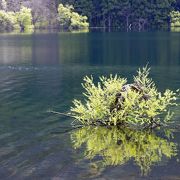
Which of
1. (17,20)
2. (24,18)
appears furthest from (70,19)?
(17,20)

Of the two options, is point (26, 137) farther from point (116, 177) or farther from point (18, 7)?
point (18, 7)

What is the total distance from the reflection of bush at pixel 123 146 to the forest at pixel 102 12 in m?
139

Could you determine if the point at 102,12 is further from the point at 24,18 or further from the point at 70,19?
the point at 24,18

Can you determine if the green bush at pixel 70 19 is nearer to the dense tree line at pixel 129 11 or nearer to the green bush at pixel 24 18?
the dense tree line at pixel 129 11

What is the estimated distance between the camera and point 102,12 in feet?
549

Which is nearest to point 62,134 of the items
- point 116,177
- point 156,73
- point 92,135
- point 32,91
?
point 92,135

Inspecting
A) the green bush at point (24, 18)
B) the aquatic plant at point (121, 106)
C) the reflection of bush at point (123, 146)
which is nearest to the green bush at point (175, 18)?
the green bush at point (24, 18)

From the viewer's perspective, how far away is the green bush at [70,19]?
15838 centimetres

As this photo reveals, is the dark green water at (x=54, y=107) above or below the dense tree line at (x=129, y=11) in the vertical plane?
below

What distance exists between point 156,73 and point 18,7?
125010 millimetres

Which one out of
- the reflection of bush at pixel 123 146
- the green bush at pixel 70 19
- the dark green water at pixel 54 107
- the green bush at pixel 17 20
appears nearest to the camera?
the dark green water at pixel 54 107

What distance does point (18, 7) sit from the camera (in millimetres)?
163250

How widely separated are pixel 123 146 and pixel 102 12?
497 ft

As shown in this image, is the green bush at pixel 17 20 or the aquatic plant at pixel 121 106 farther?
the green bush at pixel 17 20
